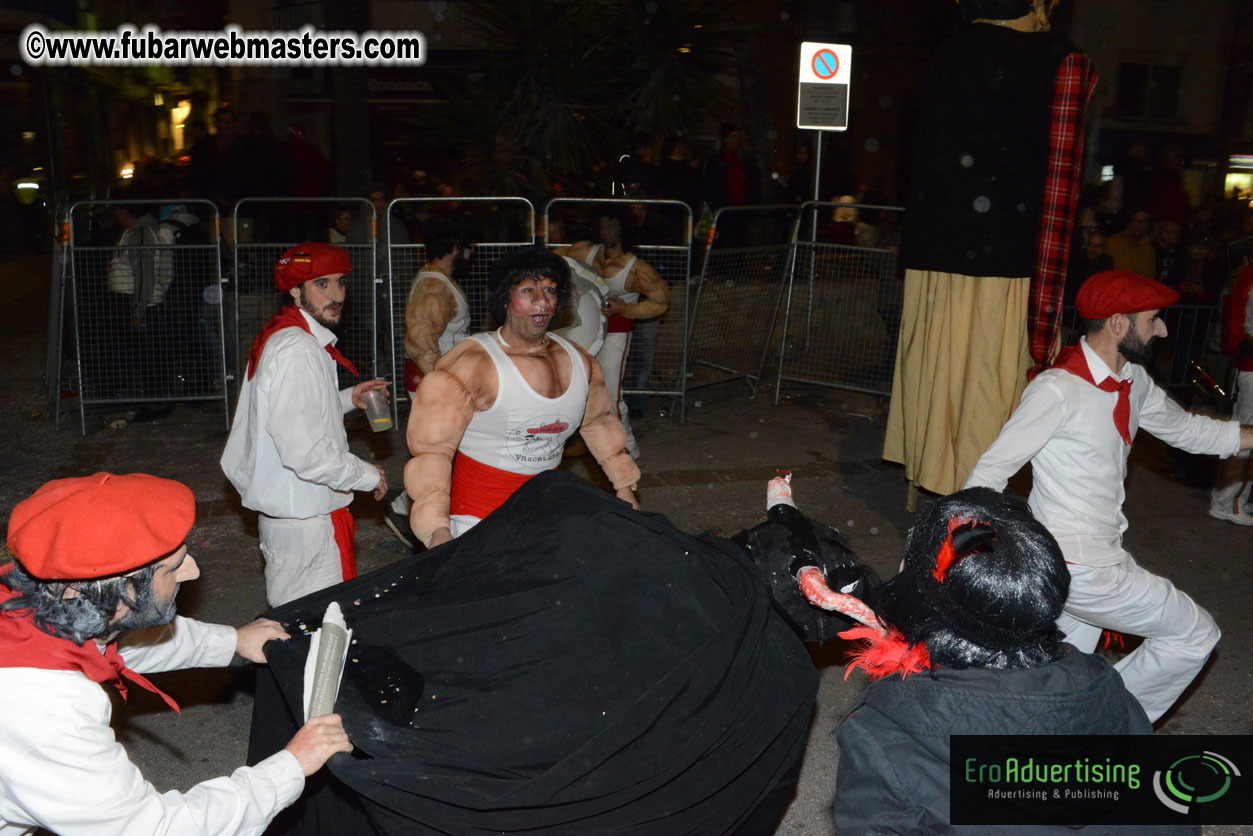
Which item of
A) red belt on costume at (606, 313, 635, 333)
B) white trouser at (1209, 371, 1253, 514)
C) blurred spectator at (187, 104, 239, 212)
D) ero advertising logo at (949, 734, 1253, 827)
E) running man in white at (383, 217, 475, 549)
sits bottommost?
white trouser at (1209, 371, 1253, 514)

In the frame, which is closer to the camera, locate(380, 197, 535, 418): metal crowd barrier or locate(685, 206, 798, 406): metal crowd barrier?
locate(380, 197, 535, 418): metal crowd barrier

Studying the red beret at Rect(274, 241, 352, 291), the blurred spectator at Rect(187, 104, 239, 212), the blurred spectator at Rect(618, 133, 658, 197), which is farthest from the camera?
the blurred spectator at Rect(187, 104, 239, 212)

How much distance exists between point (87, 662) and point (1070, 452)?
3414 mm

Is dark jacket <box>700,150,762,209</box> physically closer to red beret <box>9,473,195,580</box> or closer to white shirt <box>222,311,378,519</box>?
white shirt <box>222,311,378,519</box>

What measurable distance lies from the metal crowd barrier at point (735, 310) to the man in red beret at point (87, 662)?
7.58m

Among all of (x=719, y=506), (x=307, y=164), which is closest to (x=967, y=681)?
(x=719, y=506)

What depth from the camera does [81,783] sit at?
221 centimetres

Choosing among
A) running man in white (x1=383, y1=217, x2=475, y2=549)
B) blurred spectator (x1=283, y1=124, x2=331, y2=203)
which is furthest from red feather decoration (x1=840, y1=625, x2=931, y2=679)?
blurred spectator (x1=283, y1=124, x2=331, y2=203)

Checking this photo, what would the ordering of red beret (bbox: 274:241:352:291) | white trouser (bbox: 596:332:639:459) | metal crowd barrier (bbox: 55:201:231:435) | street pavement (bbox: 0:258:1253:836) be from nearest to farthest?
1. red beret (bbox: 274:241:352:291)
2. street pavement (bbox: 0:258:1253:836)
3. white trouser (bbox: 596:332:639:459)
4. metal crowd barrier (bbox: 55:201:231:435)

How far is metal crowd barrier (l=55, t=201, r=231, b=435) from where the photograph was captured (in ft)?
29.9

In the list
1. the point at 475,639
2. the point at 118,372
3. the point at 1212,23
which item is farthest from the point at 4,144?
the point at 1212,23

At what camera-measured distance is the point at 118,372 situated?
9.30 metres

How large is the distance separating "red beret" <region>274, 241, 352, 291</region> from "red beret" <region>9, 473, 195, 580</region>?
2186 millimetres

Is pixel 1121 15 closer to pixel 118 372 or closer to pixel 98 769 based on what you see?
pixel 118 372
